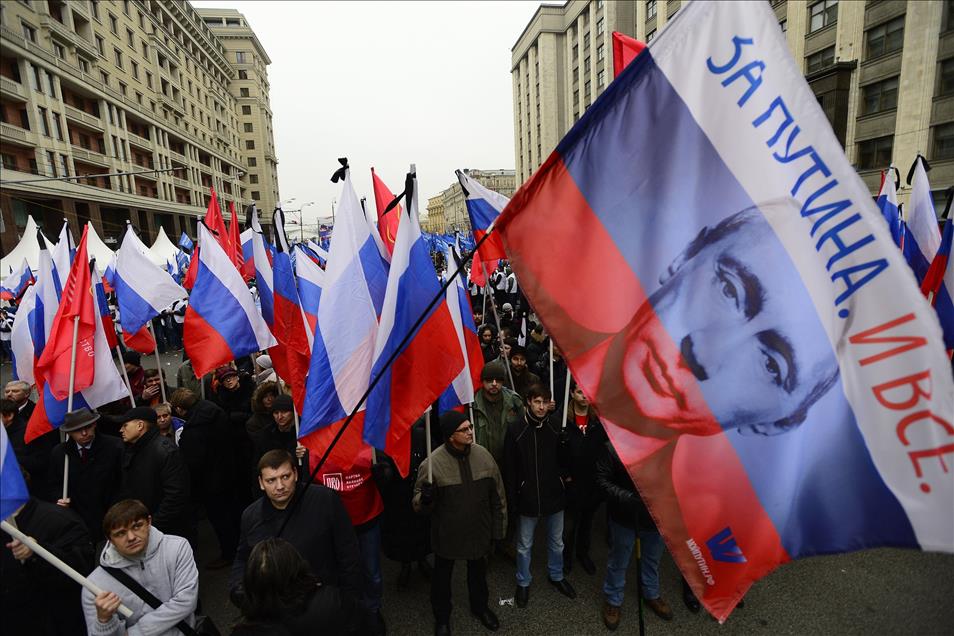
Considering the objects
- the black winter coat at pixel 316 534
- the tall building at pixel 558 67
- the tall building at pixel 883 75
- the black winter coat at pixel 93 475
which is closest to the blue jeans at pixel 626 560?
the black winter coat at pixel 316 534

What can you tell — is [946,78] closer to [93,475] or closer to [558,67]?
[93,475]

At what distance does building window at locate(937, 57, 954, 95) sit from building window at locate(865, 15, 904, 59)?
2.02 metres

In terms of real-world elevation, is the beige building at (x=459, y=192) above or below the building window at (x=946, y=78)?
above

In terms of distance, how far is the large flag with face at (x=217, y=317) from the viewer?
5.24 metres

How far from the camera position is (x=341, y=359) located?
324cm

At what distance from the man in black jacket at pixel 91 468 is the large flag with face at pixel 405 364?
7.61ft

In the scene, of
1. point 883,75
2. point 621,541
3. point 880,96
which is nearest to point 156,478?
point 621,541

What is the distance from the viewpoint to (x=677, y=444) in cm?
179

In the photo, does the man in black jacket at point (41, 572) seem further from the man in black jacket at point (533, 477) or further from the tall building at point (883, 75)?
the tall building at point (883, 75)

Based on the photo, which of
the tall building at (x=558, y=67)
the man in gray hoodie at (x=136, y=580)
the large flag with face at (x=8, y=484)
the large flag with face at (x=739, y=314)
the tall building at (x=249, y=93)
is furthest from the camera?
the tall building at (x=249, y=93)

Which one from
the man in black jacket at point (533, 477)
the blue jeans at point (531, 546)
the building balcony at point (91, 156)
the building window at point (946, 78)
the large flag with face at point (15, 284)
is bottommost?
the blue jeans at point (531, 546)

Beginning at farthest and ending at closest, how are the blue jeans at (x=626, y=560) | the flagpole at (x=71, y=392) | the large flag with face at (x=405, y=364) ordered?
the blue jeans at (x=626, y=560)
the flagpole at (x=71, y=392)
the large flag with face at (x=405, y=364)

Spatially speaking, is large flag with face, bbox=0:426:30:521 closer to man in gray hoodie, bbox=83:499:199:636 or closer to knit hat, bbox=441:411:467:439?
man in gray hoodie, bbox=83:499:199:636

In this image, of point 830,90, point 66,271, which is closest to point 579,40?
point 830,90
